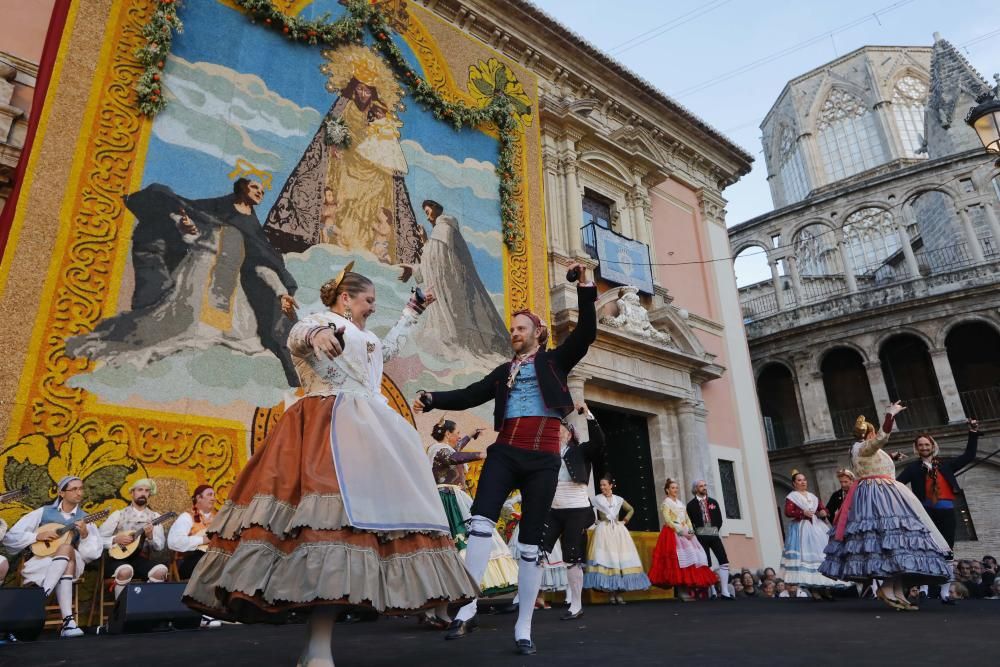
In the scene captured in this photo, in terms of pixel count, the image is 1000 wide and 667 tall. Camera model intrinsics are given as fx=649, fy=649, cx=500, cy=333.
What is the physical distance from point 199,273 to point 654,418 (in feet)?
28.4

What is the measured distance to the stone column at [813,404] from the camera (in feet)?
66.8

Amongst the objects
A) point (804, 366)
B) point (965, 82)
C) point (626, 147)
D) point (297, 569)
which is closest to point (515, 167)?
point (626, 147)

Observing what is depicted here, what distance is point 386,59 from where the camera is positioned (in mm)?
9938

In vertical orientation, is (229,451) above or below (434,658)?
above

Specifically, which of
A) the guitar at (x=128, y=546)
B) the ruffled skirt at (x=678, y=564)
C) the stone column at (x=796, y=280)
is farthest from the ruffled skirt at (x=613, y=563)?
the stone column at (x=796, y=280)

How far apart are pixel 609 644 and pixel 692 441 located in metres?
9.45

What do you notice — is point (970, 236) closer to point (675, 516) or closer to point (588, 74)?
point (588, 74)

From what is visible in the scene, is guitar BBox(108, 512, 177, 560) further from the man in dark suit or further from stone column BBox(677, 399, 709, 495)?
stone column BBox(677, 399, 709, 495)

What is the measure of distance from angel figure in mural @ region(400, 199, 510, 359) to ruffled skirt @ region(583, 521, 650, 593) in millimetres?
2972

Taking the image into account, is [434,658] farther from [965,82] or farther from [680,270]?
[965,82]

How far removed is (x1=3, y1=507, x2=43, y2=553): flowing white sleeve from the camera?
17.0 ft

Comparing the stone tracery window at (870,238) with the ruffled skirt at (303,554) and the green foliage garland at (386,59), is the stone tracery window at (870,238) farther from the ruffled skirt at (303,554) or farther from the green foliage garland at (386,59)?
the ruffled skirt at (303,554)

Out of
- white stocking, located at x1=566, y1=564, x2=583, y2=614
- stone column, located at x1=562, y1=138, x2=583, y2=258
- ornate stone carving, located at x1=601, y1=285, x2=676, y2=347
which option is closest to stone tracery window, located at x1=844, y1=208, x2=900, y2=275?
ornate stone carving, located at x1=601, y1=285, x2=676, y2=347

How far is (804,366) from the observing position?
21141 millimetres
